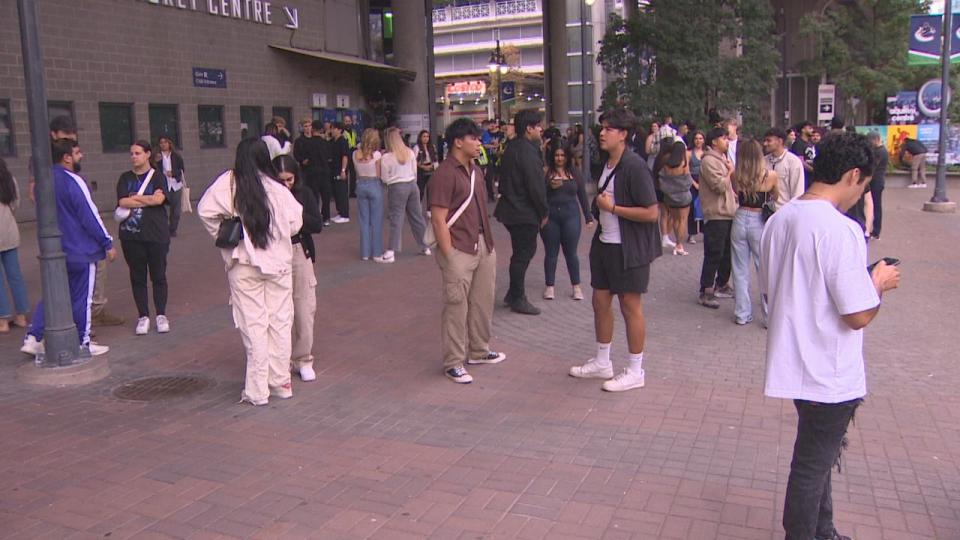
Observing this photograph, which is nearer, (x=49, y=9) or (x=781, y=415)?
(x=781, y=415)

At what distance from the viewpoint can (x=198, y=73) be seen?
19.8m

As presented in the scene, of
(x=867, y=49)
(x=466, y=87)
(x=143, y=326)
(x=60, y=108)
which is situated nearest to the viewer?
(x=143, y=326)

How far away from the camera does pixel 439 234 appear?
616 centimetres

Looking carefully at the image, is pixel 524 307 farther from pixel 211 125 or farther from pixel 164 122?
pixel 211 125

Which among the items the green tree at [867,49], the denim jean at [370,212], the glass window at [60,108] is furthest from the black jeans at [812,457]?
the green tree at [867,49]

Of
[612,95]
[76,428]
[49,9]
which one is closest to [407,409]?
[76,428]

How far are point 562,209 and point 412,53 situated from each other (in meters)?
18.7

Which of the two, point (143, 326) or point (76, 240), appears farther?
point (143, 326)

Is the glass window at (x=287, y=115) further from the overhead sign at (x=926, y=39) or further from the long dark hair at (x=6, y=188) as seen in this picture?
the long dark hair at (x=6, y=188)

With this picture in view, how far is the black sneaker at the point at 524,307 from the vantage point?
845 centimetres

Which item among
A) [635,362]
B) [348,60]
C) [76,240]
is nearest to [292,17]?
[348,60]

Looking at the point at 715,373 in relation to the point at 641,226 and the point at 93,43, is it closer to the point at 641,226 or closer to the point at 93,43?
the point at 641,226

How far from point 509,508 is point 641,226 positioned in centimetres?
237

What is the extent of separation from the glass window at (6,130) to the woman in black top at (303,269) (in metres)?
11.5
